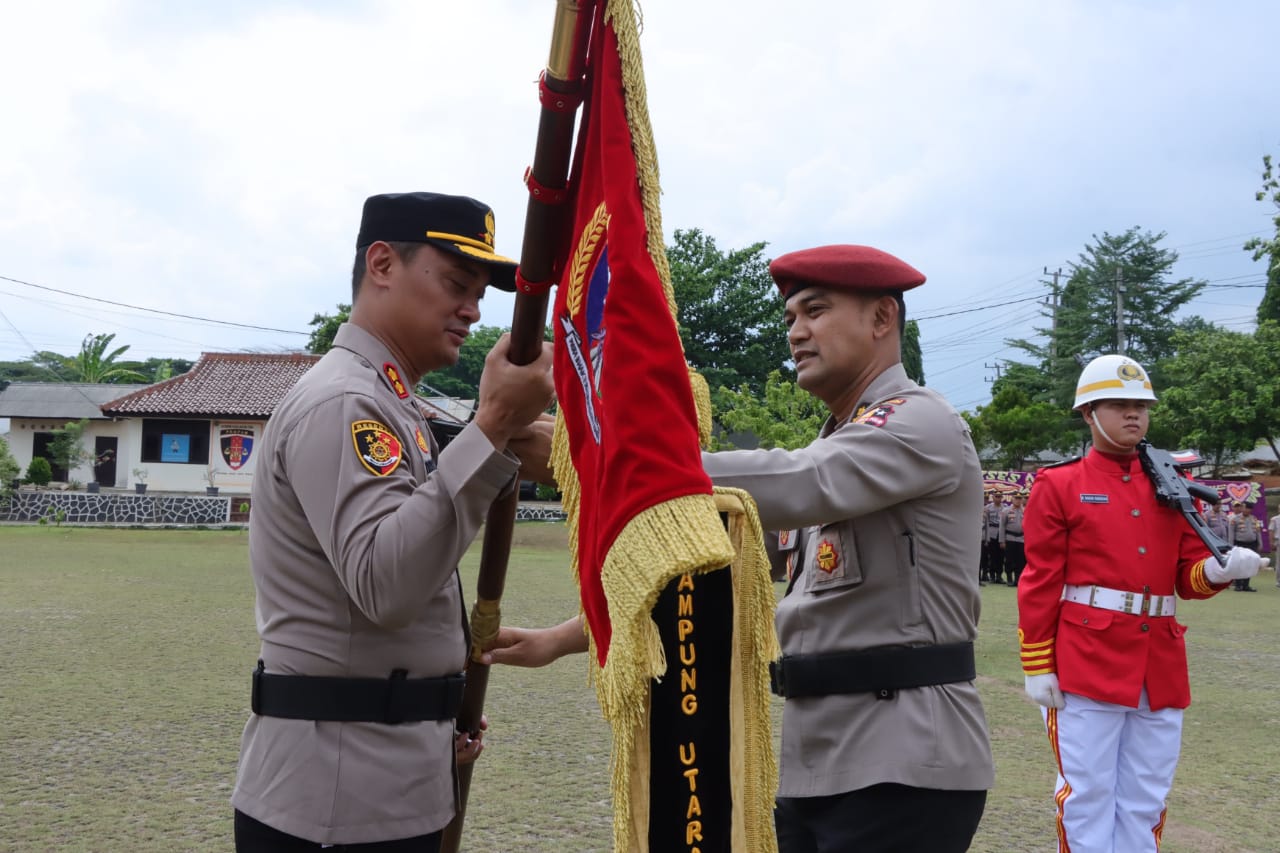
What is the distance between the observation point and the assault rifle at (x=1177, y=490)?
15.4 ft

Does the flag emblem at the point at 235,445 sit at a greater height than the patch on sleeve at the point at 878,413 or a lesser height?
greater

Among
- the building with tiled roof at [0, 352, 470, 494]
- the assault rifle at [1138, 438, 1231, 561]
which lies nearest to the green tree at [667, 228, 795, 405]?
the building with tiled roof at [0, 352, 470, 494]

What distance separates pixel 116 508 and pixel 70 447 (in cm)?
626

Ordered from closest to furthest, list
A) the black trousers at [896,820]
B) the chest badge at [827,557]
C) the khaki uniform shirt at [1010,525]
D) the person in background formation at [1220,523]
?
the black trousers at [896,820] < the chest badge at [827,557] < the khaki uniform shirt at [1010,525] < the person in background formation at [1220,523]

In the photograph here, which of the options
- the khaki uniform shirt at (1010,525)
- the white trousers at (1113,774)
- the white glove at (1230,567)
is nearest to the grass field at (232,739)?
the white trousers at (1113,774)

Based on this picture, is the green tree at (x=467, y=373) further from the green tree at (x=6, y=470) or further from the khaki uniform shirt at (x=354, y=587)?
the khaki uniform shirt at (x=354, y=587)

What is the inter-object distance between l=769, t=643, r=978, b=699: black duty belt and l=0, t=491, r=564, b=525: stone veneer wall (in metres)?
34.4

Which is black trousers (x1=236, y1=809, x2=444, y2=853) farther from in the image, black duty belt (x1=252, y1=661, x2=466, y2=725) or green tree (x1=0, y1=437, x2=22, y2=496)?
green tree (x1=0, y1=437, x2=22, y2=496)

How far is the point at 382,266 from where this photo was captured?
8.52 feet

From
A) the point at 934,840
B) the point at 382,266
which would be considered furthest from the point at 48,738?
the point at 934,840

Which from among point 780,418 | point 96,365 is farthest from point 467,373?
point 780,418

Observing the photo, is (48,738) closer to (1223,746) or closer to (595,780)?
(595,780)

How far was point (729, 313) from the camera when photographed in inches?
1469

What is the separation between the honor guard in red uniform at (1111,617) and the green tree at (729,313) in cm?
3172
